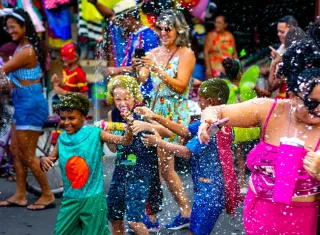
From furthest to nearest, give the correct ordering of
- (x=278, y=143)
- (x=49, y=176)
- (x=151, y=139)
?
(x=49, y=176) < (x=151, y=139) < (x=278, y=143)

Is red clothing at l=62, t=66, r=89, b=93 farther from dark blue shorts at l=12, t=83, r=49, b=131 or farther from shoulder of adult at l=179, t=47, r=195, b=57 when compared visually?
shoulder of adult at l=179, t=47, r=195, b=57

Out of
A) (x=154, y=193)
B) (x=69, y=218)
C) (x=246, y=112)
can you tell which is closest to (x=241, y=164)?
(x=154, y=193)

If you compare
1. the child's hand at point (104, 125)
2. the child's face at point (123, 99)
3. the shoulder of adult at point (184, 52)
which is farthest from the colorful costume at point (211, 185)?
the shoulder of adult at point (184, 52)

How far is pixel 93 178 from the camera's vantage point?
4.55 meters

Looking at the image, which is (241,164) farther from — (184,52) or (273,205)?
(273,205)

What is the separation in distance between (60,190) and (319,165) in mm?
4216

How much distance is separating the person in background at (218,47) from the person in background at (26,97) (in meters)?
3.34

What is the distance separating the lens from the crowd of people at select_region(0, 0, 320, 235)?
10.9 feet

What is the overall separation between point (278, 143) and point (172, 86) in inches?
87.7

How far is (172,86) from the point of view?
5508mm

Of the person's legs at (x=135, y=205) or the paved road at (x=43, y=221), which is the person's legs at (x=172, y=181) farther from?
the person's legs at (x=135, y=205)

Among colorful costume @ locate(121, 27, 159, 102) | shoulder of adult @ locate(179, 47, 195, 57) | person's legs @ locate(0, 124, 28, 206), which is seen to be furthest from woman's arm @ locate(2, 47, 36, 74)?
shoulder of adult @ locate(179, 47, 195, 57)

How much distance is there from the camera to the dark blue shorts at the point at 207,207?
4539mm

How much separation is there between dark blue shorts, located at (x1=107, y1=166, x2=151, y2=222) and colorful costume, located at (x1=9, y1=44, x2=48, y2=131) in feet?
5.79
